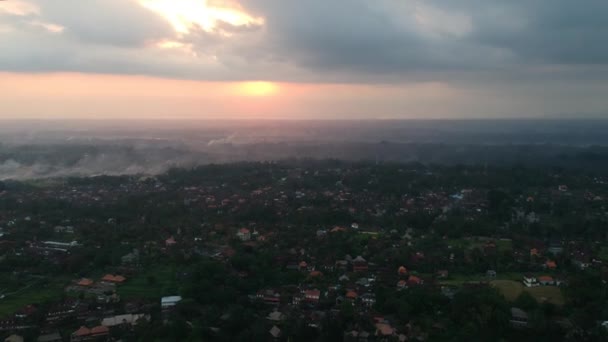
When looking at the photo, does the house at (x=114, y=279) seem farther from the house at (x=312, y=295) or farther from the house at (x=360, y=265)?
the house at (x=360, y=265)

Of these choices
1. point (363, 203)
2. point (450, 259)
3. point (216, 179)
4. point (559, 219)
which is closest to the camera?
point (450, 259)

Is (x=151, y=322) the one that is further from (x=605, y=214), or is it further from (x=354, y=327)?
(x=605, y=214)

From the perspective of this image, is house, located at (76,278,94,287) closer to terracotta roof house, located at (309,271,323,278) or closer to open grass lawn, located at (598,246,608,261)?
terracotta roof house, located at (309,271,323,278)

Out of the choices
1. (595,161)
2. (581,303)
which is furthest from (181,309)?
(595,161)

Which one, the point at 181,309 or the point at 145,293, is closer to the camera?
the point at 181,309

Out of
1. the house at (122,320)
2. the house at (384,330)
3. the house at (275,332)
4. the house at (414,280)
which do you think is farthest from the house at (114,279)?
the house at (414,280)

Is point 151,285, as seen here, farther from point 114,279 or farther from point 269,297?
point 269,297
